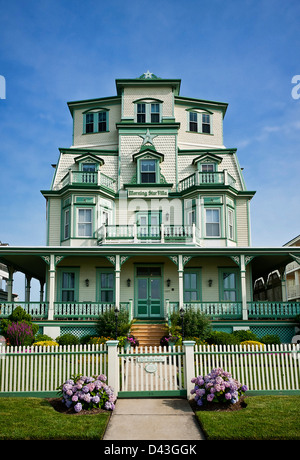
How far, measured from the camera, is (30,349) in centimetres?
1148

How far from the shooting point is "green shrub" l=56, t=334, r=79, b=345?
19.0 meters

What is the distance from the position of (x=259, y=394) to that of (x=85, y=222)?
50.3 feet

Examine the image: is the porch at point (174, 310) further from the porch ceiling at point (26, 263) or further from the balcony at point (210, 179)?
the balcony at point (210, 179)

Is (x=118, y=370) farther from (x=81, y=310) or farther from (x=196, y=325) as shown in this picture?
(x=81, y=310)

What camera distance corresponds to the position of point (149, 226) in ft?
78.8

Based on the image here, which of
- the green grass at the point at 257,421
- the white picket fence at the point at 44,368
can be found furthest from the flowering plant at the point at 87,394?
the green grass at the point at 257,421

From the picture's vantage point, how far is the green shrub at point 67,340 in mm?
18972

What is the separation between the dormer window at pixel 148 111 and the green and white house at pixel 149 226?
0.06m

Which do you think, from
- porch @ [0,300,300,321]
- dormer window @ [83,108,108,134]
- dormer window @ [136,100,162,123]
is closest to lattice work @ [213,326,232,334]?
porch @ [0,300,300,321]

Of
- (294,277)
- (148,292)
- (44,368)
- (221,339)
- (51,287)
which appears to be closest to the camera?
(44,368)

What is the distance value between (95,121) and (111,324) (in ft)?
48.5

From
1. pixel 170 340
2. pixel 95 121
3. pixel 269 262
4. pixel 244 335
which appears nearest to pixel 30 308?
pixel 170 340

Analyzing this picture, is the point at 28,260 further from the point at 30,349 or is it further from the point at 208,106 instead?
the point at 208,106
